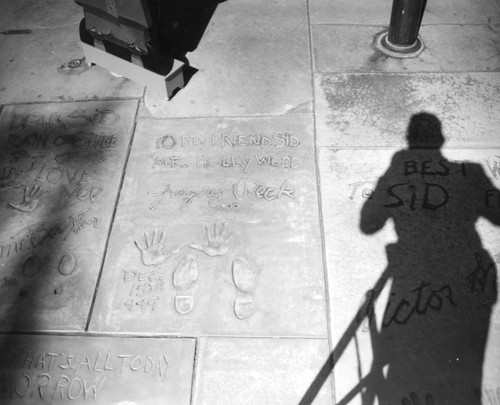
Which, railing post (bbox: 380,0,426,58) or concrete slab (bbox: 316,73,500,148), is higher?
railing post (bbox: 380,0,426,58)

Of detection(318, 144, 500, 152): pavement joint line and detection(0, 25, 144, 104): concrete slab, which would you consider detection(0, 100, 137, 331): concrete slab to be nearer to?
detection(0, 25, 144, 104): concrete slab

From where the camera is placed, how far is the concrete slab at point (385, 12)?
4609 mm

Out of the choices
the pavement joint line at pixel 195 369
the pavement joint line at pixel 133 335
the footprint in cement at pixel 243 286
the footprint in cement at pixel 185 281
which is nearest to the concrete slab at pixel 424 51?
the footprint in cement at pixel 243 286

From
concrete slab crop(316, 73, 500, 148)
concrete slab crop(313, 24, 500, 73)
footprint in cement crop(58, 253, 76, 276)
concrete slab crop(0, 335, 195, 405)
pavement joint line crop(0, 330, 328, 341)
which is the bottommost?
concrete slab crop(0, 335, 195, 405)

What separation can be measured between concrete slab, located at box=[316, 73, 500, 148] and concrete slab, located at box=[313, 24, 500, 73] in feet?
0.39

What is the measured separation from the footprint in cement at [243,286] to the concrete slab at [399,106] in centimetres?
122

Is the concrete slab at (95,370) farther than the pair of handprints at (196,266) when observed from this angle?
No

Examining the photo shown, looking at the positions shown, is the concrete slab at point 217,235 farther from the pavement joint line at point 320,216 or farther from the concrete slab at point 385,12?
the concrete slab at point 385,12

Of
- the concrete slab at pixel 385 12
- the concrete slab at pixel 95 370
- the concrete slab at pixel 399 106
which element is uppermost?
the concrete slab at pixel 385 12

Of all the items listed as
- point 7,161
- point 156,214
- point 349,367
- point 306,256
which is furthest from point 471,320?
point 7,161

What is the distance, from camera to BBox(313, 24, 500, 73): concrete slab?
415cm

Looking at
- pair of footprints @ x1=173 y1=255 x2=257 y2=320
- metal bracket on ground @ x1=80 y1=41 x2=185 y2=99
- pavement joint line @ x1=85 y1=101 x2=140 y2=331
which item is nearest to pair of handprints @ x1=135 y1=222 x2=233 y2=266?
pair of footprints @ x1=173 y1=255 x2=257 y2=320

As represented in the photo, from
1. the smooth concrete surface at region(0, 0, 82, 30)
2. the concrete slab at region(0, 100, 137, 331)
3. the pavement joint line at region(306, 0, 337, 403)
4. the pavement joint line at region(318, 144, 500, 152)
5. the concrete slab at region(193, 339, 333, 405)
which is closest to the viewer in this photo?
the concrete slab at region(193, 339, 333, 405)

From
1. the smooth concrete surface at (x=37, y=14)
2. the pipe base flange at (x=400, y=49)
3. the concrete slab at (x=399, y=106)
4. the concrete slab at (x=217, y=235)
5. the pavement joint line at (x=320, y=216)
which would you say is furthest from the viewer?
the smooth concrete surface at (x=37, y=14)
